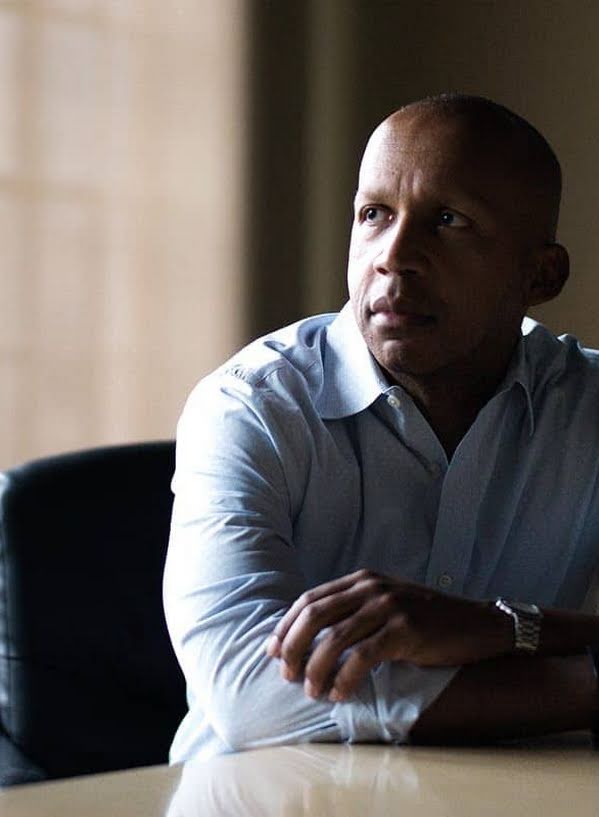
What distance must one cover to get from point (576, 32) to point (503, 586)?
1.56m

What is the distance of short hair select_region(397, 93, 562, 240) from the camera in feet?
5.16

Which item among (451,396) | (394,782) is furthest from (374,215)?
(394,782)

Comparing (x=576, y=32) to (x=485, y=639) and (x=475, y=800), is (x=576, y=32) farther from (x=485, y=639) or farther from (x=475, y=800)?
(x=475, y=800)

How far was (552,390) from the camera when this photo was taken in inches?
65.6

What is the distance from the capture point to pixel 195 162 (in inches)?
119

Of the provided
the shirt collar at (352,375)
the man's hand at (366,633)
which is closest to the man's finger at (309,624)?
the man's hand at (366,633)

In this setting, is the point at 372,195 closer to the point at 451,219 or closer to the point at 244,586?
the point at 451,219

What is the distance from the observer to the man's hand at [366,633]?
1.19 meters

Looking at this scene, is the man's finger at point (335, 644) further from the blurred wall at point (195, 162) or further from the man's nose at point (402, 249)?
the blurred wall at point (195, 162)

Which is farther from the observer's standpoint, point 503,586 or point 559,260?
point 559,260

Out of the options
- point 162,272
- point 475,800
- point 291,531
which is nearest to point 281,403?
point 291,531

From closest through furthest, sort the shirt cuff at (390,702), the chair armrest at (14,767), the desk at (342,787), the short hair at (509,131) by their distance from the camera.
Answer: the desk at (342,787), the shirt cuff at (390,702), the chair armrest at (14,767), the short hair at (509,131)

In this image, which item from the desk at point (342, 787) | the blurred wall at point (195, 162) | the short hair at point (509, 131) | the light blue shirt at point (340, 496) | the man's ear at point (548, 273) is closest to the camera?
the desk at point (342, 787)

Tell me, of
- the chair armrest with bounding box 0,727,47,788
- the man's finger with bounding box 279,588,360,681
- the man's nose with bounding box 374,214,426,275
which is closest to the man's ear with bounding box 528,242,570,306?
the man's nose with bounding box 374,214,426,275
